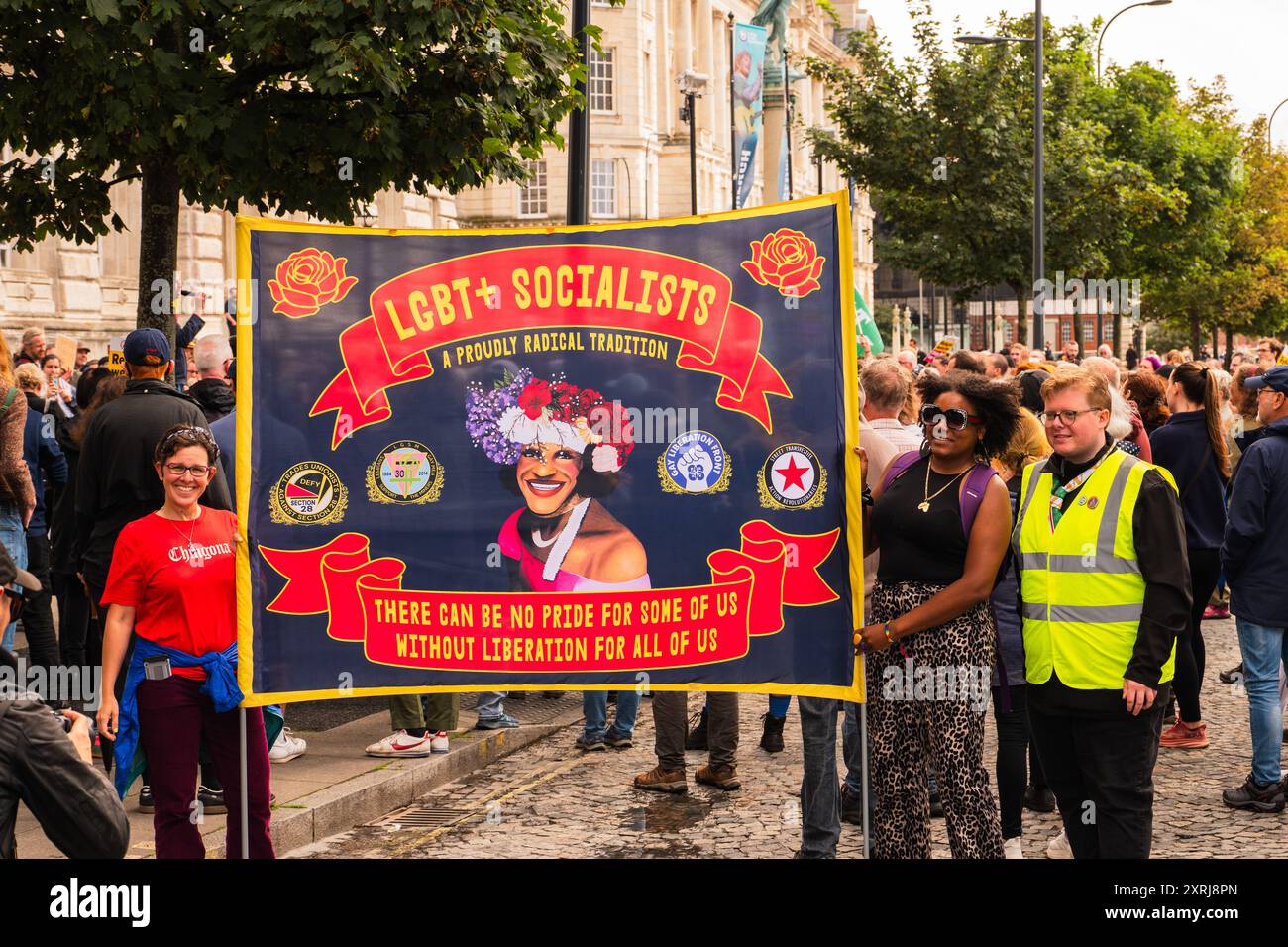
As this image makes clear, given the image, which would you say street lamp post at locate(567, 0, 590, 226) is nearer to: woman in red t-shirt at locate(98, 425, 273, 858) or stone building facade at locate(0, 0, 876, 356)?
woman in red t-shirt at locate(98, 425, 273, 858)

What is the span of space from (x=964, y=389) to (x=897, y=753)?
1294 mm

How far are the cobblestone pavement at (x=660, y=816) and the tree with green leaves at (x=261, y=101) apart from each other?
455 centimetres

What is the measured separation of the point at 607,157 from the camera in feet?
201

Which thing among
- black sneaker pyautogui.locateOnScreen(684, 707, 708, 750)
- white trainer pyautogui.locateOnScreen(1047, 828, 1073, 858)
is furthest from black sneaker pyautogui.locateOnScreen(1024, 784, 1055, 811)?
black sneaker pyautogui.locateOnScreen(684, 707, 708, 750)

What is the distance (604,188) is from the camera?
62344 mm

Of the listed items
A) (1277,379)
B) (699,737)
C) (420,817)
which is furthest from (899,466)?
(699,737)

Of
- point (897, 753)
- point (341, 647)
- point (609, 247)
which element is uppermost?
point (609, 247)

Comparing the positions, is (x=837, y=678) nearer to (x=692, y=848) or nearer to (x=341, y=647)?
(x=692, y=848)

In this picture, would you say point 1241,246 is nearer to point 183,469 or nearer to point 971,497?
point 971,497

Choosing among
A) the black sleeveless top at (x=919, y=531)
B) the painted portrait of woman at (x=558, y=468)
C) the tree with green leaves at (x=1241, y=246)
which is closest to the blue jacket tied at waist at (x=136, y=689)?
the painted portrait of woman at (x=558, y=468)

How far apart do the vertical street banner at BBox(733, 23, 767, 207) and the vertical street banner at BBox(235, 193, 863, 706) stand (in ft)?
85.5

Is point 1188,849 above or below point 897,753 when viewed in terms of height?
below

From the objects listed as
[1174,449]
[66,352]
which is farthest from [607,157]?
[1174,449]

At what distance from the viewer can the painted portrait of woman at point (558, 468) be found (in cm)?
561
